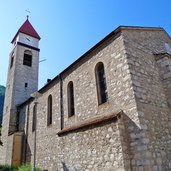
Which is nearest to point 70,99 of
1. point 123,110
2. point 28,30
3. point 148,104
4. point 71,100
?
point 71,100

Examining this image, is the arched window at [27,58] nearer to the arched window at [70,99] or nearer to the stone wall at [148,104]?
the arched window at [70,99]

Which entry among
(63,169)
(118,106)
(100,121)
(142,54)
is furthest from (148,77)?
(63,169)

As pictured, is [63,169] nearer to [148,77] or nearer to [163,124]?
[163,124]

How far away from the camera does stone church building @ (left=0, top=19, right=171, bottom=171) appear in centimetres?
705

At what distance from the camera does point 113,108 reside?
8180 millimetres

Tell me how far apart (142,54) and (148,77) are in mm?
1188

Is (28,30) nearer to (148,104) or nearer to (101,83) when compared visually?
(101,83)

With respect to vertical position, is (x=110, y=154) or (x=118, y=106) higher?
(x=118, y=106)

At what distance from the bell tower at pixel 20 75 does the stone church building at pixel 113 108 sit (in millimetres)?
4915

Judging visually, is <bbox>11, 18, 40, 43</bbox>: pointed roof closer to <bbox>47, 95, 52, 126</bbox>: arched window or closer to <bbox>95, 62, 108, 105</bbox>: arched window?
<bbox>47, 95, 52, 126</bbox>: arched window

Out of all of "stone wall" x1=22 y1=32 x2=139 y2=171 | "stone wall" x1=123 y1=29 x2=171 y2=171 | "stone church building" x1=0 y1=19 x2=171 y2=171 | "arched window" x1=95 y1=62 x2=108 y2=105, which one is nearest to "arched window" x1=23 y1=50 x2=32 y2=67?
"stone church building" x1=0 y1=19 x2=171 y2=171

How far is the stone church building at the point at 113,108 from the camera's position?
705 centimetres

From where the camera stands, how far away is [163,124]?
25.5 ft

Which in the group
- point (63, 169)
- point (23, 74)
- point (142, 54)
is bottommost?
point (63, 169)
